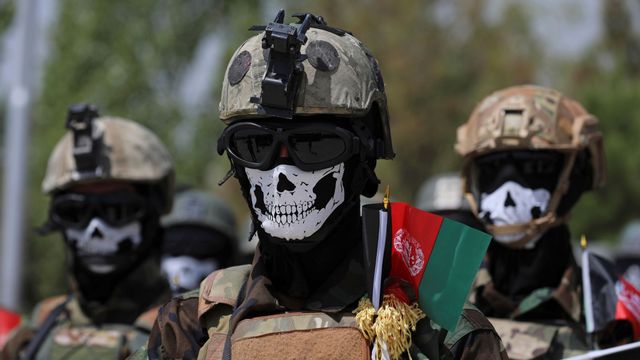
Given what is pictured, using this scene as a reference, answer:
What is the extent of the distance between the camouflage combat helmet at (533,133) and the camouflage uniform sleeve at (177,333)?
208cm

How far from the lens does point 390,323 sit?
3.62 meters

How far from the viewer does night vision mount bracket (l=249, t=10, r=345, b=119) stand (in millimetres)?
3680

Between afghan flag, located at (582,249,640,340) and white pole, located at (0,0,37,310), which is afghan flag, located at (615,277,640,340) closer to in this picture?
afghan flag, located at (582,249,640,340)

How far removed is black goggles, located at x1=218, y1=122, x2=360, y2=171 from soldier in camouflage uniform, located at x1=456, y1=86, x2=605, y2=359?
6.34 ft

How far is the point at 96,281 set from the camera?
6.52 m

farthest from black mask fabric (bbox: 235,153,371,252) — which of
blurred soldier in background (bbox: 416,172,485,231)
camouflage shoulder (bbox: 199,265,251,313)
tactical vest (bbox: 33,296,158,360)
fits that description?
blurred soldier in background (bbox: 416,172,485,231)

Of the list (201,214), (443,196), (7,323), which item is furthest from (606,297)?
(443,196)

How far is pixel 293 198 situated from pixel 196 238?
5.60 meters

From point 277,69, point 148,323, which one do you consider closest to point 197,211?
point 148,323

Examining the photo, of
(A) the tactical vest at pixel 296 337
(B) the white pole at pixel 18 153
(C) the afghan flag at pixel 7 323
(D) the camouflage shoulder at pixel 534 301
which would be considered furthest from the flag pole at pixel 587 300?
(B) the white pole at pixel 18 153

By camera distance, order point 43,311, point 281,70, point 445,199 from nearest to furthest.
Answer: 1. point 281,70
2. point 43,311
3. point 445,199

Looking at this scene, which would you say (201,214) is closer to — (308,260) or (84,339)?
(84,339)

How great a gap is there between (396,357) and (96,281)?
10.7 ft

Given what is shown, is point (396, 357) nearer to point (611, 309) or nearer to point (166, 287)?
point (611, 309)
